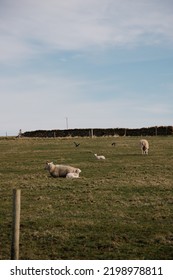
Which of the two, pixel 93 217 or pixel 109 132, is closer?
pixel 93 217

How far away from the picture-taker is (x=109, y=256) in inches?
328

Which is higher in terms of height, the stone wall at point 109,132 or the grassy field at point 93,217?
the stone wall at point 109,132

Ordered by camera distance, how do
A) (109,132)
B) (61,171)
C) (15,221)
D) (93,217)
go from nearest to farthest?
(15,221) < (93,217) < (61,171) < (109,132)

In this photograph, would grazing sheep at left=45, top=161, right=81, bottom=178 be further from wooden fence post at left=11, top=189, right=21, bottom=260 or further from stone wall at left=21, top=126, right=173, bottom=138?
stone wall at left=21, top=126, right=173, bottom=138

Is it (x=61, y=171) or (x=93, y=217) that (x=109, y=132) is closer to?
(x=61, y=171)

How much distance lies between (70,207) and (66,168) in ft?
21.8

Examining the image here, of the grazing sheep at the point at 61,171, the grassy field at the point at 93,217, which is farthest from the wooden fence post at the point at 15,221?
the grazing sheep at the point at 61,171

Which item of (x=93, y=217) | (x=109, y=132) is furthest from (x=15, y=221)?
(x=109, y=132)

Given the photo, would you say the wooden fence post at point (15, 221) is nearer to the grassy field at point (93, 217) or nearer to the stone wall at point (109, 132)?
the grassy field at point (93, 217)

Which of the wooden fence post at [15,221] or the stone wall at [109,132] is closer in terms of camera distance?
the wooden fence post at [15,221]

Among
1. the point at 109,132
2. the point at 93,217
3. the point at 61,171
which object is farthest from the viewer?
the point at 109,132

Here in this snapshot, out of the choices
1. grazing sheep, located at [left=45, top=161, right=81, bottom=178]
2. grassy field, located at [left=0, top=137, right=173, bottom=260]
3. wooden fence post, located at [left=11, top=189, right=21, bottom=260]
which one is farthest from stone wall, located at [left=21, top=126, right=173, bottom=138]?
wooden fence post, located at [left=11, top=189, right=21, bottom=260]
